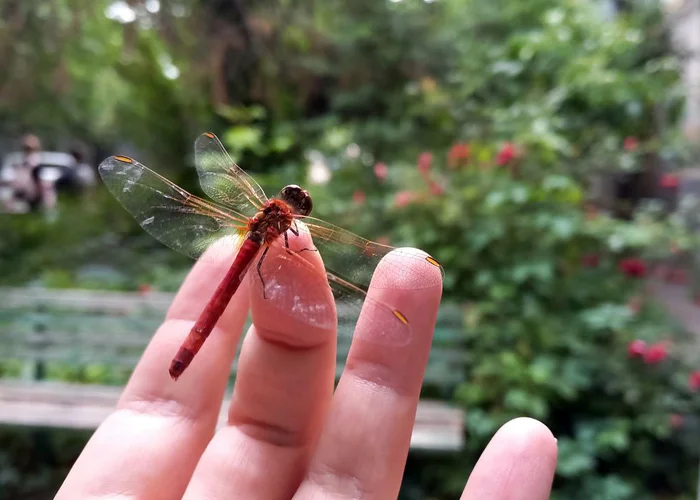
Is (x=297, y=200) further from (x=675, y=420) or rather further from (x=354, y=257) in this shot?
(x=675, y=420)

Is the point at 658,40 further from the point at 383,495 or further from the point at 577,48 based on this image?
the point at 383,495

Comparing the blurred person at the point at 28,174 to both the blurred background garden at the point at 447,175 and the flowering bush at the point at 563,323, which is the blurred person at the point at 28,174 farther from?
the flowering bush at the point at 563,323

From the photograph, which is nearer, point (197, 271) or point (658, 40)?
point (197, 271)

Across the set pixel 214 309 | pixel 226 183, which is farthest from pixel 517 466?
pixel 226 183

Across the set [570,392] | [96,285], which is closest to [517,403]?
[570,392]

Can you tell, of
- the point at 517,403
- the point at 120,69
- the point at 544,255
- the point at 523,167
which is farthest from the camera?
the point at 120,69

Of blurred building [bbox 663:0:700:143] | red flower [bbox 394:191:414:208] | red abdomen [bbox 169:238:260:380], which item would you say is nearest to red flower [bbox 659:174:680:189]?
blurred building [bbox 663:0:700:143]

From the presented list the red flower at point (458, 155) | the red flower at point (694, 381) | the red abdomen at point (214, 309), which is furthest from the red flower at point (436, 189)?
the red abdomen at point (214, 309)
